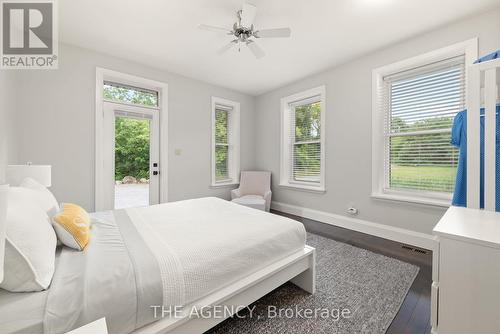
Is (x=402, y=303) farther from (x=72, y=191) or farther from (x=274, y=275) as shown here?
(x=72, y=191)

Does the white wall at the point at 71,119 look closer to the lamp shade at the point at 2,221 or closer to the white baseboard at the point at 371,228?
the white baseboard at the point at 371,228

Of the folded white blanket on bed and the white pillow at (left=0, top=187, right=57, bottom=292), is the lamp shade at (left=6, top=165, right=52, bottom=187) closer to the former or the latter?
the folded white blanket on bed

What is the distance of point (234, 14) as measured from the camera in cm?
214

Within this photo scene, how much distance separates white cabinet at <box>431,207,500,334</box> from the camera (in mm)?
832

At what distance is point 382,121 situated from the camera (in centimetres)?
285

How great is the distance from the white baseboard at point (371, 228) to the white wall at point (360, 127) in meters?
0.07

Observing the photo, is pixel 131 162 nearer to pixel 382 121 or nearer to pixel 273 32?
pixel 273 32

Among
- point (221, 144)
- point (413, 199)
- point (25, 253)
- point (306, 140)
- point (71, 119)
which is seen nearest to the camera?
point (25, 253)

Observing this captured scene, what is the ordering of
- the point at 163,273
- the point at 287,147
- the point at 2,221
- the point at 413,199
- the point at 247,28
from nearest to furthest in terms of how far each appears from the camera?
the point at 2,221
the point at 163,273
the point at 247,28
the point at 413,199
the point at 287,147

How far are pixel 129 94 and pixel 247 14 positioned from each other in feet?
7.56

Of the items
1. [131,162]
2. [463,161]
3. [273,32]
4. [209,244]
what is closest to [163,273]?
[209,244]

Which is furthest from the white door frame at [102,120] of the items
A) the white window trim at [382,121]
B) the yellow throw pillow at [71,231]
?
the white window trim at [382,121]

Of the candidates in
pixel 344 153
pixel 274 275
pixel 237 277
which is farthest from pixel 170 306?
pixel 344 153

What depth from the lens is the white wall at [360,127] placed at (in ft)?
7.30
